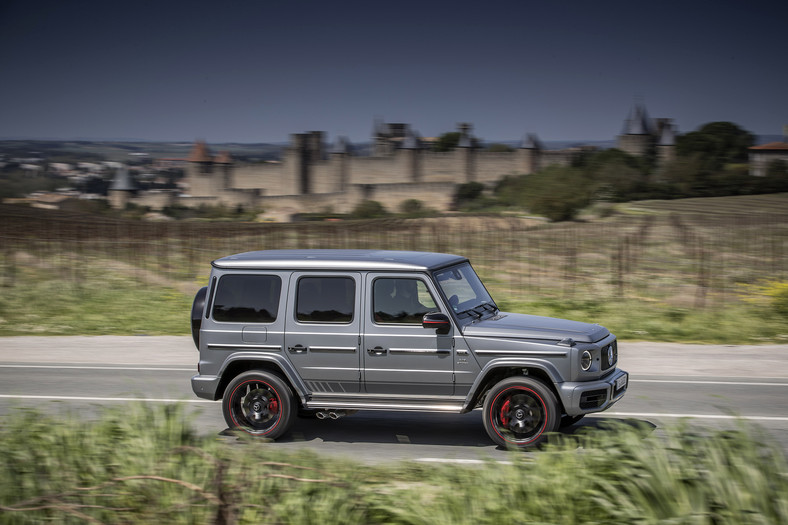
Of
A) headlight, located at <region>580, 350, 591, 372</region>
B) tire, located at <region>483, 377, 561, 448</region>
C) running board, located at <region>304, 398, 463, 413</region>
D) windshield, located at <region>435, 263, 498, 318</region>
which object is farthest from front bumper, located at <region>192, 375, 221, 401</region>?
headlight, located at <region>580, 350, 591, 372</region>

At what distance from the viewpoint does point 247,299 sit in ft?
26.9

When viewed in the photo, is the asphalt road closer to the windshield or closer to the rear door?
the rear door

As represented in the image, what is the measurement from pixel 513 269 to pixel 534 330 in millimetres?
19783

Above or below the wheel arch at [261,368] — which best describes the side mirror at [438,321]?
above

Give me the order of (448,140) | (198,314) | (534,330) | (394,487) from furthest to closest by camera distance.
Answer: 1. (448,140)
2. (198,314)
3. (534,330)
4. (394,487)

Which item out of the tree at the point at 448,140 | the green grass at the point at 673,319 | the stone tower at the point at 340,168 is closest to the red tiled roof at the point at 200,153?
the stone tower at the point at 340,168

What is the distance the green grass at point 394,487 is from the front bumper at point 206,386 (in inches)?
89.6

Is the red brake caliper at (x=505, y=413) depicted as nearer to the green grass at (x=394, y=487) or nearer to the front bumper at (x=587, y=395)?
the front bumper at (x=587, y=395)

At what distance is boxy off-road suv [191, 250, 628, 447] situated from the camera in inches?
297

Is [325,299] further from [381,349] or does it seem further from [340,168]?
[340,168]

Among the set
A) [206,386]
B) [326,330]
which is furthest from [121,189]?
[326,330]

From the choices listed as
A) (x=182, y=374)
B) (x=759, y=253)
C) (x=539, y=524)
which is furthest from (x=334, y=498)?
(x=759, y=253)

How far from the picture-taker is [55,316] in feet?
61.6

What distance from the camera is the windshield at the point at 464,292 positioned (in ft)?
26.2
